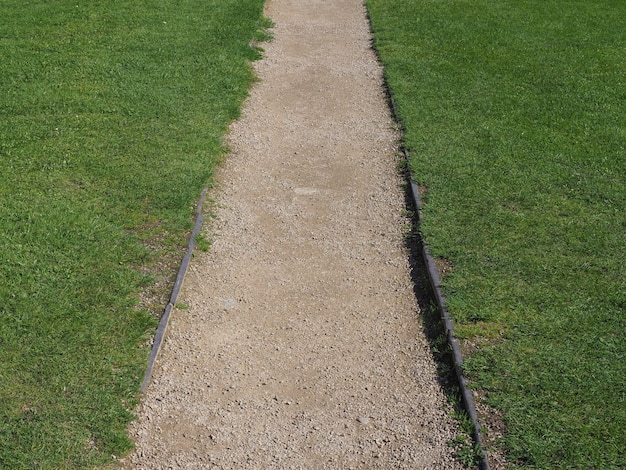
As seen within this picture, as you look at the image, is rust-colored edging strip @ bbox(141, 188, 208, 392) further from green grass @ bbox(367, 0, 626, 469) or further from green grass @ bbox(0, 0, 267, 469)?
green grass @ bbox(367, 0, 626, 469)

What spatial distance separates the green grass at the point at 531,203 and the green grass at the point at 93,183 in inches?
115

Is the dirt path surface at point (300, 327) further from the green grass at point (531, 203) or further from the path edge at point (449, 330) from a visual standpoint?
the green grass at point (531, 203)

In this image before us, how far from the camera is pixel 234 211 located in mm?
8906

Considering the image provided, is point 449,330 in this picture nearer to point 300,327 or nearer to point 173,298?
point 300,327

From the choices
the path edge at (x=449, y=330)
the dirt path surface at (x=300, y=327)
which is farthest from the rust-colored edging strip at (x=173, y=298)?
the path edge at (x=449, y=330)

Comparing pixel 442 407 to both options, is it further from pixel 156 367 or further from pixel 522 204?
pixel 522 204

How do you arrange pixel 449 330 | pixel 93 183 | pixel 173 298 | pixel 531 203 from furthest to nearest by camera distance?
pixel 93 183 → pixel 531 203 → pixel 173 298 → pixel 449 330

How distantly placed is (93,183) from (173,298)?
2.63 m

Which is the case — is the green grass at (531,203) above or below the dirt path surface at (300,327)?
above

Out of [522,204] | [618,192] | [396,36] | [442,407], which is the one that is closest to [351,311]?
[442,407]

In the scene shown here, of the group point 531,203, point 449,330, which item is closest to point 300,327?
point 449,330

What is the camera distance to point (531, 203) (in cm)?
883

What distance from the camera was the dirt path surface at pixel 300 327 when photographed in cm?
580

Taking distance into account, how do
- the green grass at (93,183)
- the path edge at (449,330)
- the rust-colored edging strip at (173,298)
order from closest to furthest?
1. the path edge at (449,330)
2. the green grass at (93,183)
3. the rust-colored edging strip at (173,298)
